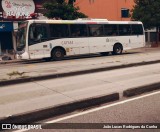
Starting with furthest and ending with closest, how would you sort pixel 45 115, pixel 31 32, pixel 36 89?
pixel 31 32, pixel 36 89, pixel 45 115

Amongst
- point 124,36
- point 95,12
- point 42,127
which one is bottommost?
point 42,127

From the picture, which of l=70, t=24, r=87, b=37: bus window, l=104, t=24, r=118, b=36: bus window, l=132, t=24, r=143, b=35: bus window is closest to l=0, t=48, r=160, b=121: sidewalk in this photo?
l=70, t=24, r=87, b=37: bus window

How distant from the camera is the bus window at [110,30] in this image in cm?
2386

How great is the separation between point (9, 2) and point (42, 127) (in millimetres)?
24508

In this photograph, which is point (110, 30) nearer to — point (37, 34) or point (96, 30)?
point (96, 30)

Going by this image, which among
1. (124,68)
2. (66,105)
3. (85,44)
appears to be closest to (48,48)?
(85,44)

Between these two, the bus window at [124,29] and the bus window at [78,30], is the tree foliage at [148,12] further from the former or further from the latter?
the bus window at [78,30]

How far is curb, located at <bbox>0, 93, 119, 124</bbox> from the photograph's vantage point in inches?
235

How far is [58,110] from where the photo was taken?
6574 mm

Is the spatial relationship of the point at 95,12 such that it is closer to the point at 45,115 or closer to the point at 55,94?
the point at 55,94

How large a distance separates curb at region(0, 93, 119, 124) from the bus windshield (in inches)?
531

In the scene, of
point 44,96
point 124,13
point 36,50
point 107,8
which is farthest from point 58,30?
point 124,13

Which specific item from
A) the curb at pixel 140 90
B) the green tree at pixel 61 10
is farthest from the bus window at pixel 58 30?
the curb at pixel 140 90

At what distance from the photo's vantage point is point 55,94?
28.3 feet
